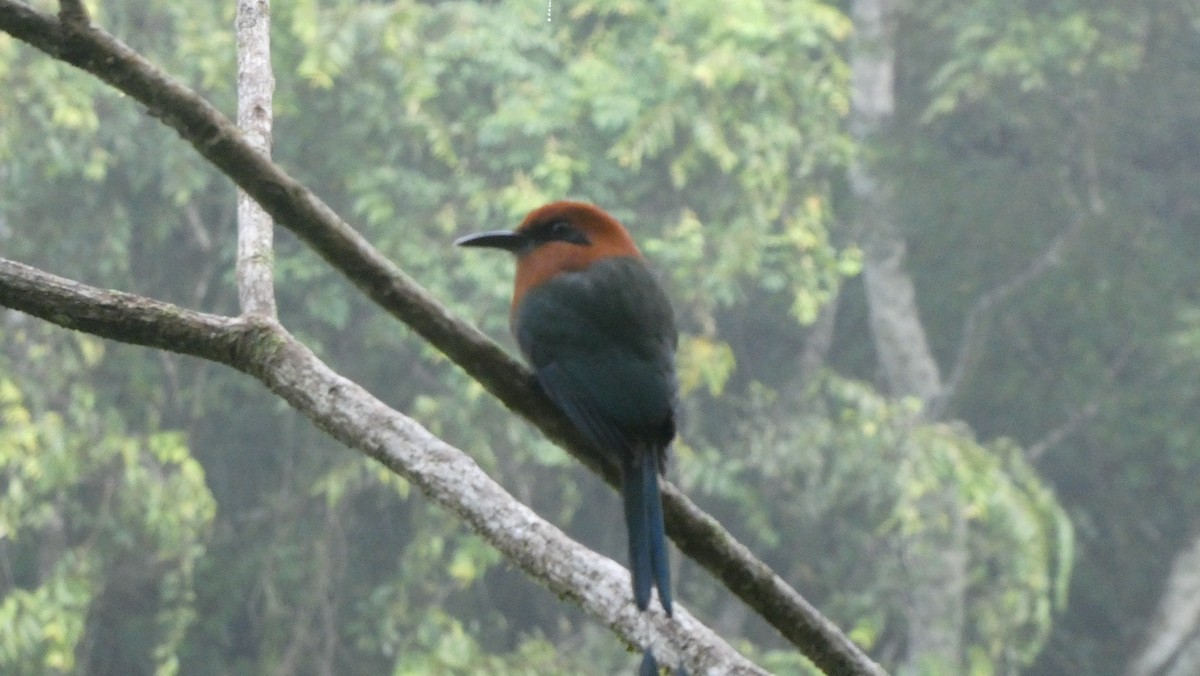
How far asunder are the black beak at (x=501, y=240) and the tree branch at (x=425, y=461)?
14.5 inches

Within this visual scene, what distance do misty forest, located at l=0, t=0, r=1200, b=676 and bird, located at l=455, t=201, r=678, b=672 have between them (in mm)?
2071

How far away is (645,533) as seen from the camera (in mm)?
1455

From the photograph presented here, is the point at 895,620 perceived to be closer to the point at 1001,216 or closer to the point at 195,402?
the point at 1001,216

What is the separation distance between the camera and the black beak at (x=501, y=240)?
74.7 inches

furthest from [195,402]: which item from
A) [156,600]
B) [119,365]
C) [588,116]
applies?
[588,116]

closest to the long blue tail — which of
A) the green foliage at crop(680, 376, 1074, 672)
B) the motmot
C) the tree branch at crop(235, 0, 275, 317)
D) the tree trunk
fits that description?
the motmot

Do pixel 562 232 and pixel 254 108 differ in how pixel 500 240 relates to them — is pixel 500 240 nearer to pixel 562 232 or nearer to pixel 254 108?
pixel 562 232

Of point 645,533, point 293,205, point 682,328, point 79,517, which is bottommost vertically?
point 79,517

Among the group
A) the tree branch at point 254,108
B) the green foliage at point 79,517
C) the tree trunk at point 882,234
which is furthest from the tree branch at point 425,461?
the tree trunk at point 882,234

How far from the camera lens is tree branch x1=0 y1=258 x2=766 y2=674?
1.50m

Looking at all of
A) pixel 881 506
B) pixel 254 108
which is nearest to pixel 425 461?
pixel 254 108

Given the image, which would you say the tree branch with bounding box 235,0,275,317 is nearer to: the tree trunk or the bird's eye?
the bird's eye

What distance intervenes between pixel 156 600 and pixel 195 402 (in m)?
0.85

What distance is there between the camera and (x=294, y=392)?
1569mm
